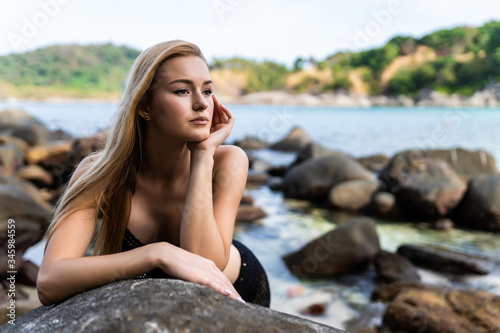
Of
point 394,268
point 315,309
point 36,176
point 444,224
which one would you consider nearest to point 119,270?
point 315,309

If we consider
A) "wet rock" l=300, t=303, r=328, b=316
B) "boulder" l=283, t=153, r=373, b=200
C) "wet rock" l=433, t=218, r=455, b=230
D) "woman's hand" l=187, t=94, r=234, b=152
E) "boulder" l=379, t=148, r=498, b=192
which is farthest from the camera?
"boulder" l=283, t=153, r=373, b=200

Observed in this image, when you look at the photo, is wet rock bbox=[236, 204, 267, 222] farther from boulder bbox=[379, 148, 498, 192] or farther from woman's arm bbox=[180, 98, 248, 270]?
woman's arm bbox=[180, 98, 248, 270]

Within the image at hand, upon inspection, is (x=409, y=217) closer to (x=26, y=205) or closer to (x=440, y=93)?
(x=26, y=205)

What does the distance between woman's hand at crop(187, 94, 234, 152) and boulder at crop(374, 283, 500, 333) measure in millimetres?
2613

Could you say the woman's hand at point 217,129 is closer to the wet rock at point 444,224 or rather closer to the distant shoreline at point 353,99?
the wet rock at point 444,224

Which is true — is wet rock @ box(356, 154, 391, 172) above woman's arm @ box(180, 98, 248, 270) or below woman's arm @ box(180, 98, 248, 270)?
below

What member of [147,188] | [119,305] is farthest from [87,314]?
[147,188]

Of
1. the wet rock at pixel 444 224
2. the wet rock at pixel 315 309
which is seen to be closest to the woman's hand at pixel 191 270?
the wet rock at pixel 315 309

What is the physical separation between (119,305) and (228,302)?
0.32 metres

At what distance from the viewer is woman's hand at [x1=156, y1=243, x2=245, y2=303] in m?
1.34

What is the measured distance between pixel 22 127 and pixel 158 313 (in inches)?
559

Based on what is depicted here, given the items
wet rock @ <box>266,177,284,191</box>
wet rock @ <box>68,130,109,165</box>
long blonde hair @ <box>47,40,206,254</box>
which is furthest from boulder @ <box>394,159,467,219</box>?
long blonde hair @ <box>47,40,206,254</box>

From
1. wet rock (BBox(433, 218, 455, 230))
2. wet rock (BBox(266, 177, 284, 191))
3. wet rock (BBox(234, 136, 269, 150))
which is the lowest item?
wet rock (BBox(234, 136, 269, 150))

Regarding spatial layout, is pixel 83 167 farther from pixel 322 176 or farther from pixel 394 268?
pixel 322 176
